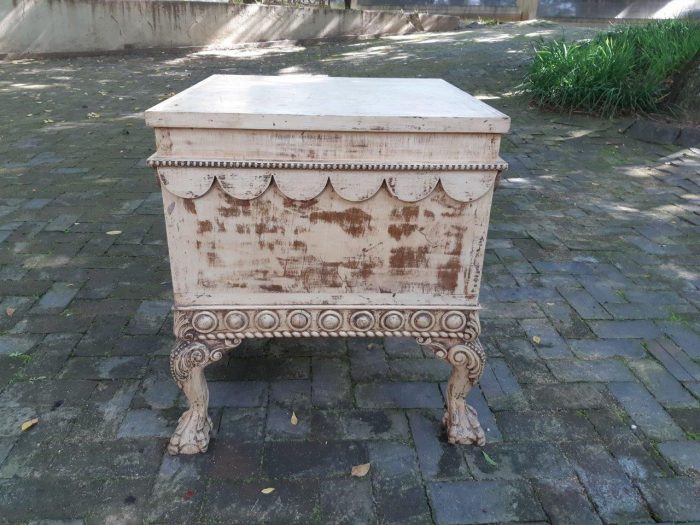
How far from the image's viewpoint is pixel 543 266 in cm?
368

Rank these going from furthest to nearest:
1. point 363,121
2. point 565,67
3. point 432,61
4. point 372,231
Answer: point 432,61 → point 565,67 → point 372,231 → point 363,121

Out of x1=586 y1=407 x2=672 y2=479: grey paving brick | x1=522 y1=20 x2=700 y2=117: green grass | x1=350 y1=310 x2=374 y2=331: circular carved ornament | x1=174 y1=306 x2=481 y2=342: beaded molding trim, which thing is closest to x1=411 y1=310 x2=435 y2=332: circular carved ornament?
x1=174 y1=306 x2=481 y2=342: beaded molding trim

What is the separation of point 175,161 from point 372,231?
66cm

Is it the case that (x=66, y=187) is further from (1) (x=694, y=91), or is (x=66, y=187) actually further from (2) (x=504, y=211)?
(1) (x=694, y=91)

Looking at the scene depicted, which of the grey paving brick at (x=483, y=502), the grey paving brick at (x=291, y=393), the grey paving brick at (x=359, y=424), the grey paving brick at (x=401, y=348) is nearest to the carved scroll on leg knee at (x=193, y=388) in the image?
the grey paving brick at (x=291, y=393)

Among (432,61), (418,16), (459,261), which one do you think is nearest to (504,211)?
(459,261)

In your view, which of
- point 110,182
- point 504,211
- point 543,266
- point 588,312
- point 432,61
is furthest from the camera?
point 432,61

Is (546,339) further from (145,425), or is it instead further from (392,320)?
(145,425)

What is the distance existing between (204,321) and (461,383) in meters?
0.99

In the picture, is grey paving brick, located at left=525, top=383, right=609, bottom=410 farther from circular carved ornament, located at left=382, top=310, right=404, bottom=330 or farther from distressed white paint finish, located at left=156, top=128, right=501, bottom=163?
distressed white paint finish, located at left=156, top=128, right=501, bottom=163

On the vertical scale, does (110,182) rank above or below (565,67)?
below

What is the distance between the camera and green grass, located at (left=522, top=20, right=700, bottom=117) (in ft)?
23.5

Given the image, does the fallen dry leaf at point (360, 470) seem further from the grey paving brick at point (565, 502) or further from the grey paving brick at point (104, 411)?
the grey paving brick at point (104, 411)

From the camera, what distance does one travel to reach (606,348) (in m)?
2.81
